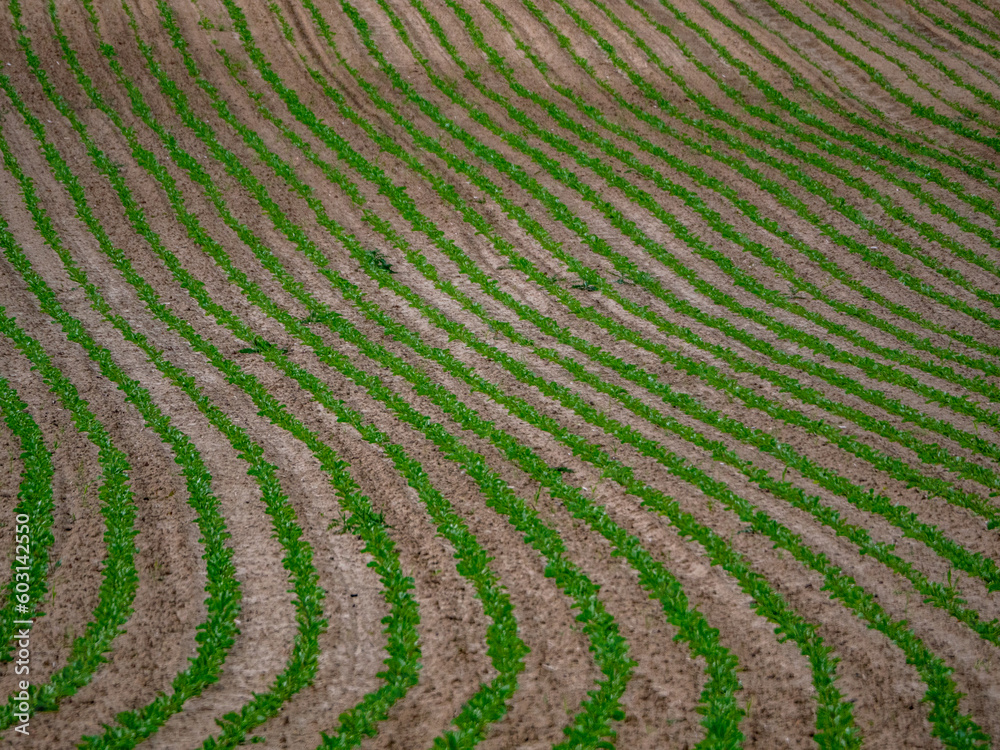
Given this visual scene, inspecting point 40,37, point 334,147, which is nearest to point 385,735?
point 334,147

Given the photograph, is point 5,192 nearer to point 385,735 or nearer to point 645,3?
point 385,735

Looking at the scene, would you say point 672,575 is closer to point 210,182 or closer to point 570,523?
A: point 570,523

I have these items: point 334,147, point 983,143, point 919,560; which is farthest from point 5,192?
point 983,143

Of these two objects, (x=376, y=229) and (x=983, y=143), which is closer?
(x=376, y=229)

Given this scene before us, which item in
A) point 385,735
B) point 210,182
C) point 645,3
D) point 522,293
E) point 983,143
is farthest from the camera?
point 645,3

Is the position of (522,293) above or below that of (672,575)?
above

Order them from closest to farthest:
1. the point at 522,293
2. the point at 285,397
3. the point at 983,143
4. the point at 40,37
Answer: the point at 285,397, the point at 522,293, the point at 983,143, the point at 40,37

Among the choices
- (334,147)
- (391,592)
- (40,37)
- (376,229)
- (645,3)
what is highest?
(645,3)
